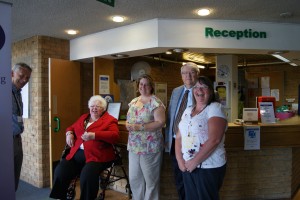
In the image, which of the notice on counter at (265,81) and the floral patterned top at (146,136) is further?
the notice on counter at (265,81)

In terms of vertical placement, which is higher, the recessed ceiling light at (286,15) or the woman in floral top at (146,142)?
the recessed ceiling light at (286,15)

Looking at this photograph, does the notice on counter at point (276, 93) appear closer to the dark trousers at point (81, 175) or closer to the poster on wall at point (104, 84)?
the poster on wall at point (104, 84)

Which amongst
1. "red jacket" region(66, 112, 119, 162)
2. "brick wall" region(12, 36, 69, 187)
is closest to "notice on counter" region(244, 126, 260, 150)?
"red jacket" region(66, 112, 119, 162)

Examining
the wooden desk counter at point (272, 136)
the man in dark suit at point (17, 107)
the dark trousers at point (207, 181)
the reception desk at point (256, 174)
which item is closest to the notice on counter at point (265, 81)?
the reception desk at point (256, 174)

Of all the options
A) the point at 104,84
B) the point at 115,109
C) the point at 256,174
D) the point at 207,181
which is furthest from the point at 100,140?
the point at 256,174

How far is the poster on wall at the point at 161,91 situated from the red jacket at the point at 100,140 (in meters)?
2.83

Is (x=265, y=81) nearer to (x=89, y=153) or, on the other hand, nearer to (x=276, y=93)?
(x=276, y=93)

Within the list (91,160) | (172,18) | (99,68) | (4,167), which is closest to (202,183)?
(4,167)

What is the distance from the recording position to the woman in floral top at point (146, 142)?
278 centimetres

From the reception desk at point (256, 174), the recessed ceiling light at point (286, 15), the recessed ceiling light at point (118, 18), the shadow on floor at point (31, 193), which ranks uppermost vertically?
the recessed ceiling light at point (286, 15)

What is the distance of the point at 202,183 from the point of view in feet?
6.49

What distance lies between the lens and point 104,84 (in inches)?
172

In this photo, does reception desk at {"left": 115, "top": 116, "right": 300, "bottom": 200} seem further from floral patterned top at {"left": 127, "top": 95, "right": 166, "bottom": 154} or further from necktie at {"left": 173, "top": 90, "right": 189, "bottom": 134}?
necktie at {"left": 173, "top": 90, "right": 189, "bottom": 134}

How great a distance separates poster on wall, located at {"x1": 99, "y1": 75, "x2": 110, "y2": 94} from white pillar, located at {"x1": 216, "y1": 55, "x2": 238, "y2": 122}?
2350 millimetres
